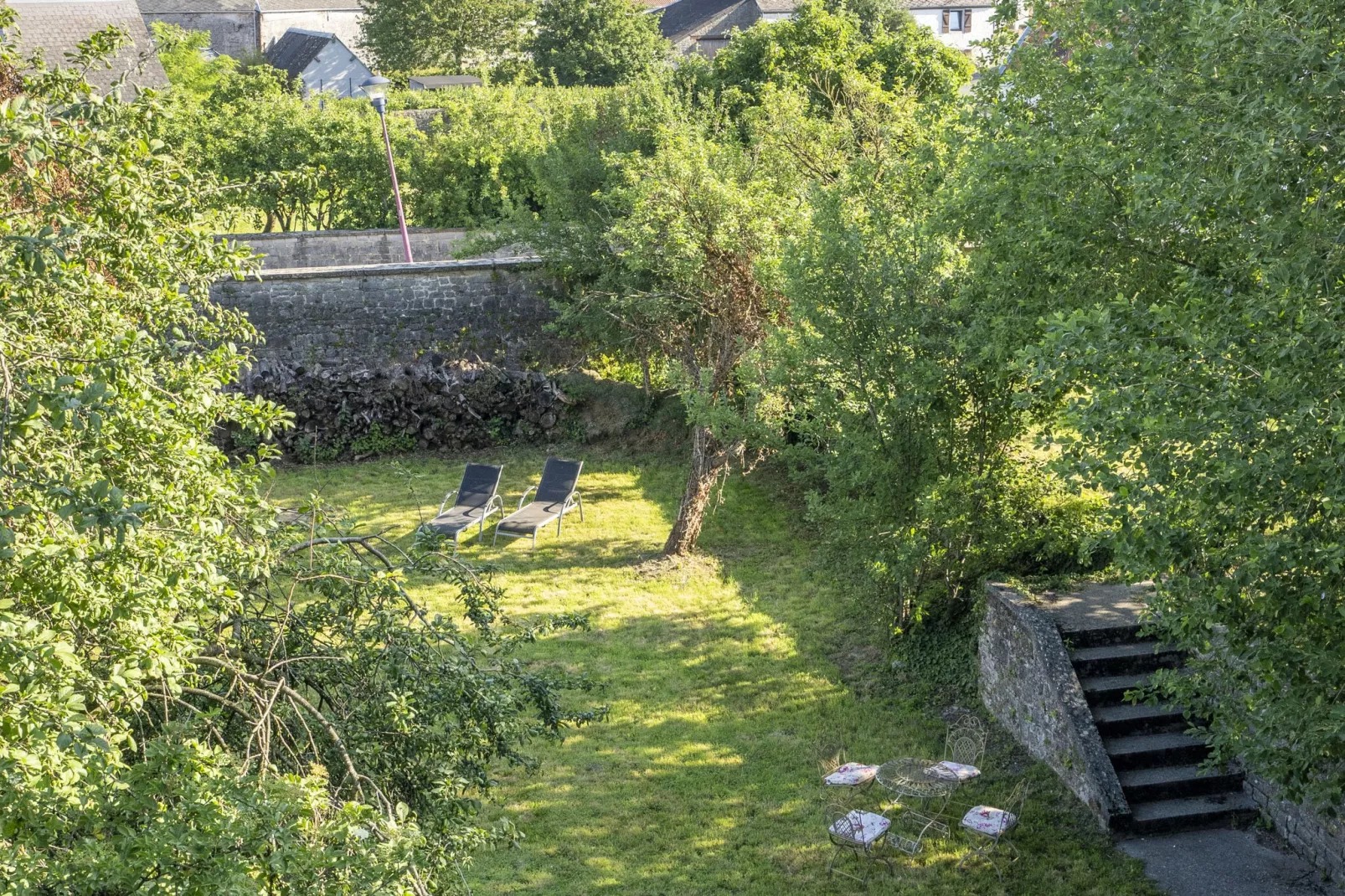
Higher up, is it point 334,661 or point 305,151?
point 305,151

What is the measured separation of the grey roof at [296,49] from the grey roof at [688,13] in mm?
15469

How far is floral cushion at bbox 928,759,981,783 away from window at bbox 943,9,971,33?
54.8 m

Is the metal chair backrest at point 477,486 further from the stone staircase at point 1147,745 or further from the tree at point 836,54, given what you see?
the tree at point 836,54

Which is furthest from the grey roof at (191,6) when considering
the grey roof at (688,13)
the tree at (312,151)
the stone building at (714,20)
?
the tree at (312,151)

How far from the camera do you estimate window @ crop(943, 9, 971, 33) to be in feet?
187

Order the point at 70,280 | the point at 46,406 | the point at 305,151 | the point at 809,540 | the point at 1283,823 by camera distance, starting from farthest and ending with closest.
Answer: the point at 305,151, the point at 809,540, the point at 1283,823, the point at 70,280, the point at 46,406

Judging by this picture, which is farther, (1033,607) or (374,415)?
(374,415)

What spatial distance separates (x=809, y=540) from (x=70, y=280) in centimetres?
1087

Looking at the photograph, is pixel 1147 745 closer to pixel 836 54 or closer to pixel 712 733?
pixel 712 733

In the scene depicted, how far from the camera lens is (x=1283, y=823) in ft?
26.6

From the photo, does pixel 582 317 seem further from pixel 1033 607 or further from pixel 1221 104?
pixel 1221 104

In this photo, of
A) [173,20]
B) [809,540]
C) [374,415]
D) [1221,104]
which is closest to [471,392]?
[374,415]

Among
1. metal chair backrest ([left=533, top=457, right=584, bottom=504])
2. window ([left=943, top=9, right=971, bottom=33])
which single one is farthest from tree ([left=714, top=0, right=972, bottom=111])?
window ([left=943, top=9, right=971, bottom=33])

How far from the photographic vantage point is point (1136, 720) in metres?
8.96
